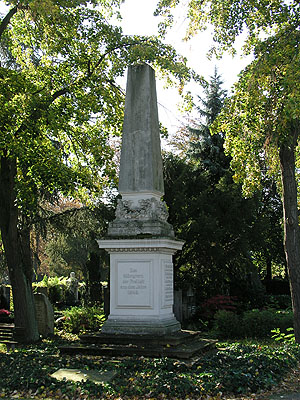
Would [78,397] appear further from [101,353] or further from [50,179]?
[50,179]

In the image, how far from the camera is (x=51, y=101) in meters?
13.9

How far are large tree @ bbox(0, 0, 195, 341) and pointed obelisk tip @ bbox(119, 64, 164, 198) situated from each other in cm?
278

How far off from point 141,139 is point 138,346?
4.34 meters

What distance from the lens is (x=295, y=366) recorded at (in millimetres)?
9016

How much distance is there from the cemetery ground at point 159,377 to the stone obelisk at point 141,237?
1234 millimetres

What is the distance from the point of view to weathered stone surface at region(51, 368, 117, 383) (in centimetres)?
748

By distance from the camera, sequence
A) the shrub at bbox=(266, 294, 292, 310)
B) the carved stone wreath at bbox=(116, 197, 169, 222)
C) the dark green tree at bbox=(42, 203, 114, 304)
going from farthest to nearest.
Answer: the shrub at bbox=(266, 294, 292, 310) → the dark green tree at bbox=(42, 203, 114, 304) → the carved stone wreath at bbox=(116, 197, 169, 222)

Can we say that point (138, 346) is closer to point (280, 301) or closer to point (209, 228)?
point (209, 228)

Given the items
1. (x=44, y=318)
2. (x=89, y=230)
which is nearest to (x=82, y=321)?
(x=44, y=318)

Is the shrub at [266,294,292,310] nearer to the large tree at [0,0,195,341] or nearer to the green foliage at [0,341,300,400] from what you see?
the large tree at [0,0,195,341]

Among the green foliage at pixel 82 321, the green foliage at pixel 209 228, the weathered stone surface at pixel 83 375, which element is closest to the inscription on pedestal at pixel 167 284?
the weathered stone surface at pixel 83 375

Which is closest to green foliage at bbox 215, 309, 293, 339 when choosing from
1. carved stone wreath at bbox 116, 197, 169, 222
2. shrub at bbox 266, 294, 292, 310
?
shrub at bbox 266, 294, 292, 310

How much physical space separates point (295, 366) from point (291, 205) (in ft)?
15.7

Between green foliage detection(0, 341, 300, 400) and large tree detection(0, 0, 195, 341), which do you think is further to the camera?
large tree detection(0, 0, 195, 341)
